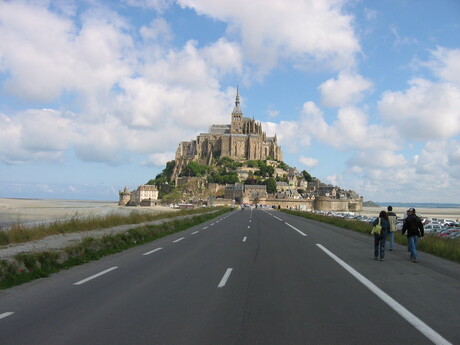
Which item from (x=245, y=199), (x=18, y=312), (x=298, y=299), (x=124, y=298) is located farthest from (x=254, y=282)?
(x=245, y=199)

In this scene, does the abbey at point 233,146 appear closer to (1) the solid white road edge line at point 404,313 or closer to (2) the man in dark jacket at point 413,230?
(2) the man in dark jacket at point 413,230

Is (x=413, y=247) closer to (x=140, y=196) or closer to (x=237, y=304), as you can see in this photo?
(x=237, y=304)

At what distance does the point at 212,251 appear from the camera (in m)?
15.2

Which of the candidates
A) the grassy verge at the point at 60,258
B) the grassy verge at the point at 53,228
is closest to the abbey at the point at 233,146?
the grassy verge at the point at 53,228

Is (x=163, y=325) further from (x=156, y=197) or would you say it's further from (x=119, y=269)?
(x=156, y=197)

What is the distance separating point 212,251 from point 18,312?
880 centimetres

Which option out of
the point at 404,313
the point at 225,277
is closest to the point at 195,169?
the point at 225,277

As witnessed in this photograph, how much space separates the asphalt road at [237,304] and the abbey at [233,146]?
579 feet

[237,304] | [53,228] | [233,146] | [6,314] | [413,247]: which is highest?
[233,146]

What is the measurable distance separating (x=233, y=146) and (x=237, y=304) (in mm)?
180926

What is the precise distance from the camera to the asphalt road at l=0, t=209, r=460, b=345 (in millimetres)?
5613

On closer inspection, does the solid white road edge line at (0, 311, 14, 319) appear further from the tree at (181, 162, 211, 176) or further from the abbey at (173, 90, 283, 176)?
the abbey at (173, 90, 283, 176)

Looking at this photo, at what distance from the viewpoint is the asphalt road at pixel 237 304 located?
5.61m

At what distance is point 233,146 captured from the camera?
616 feet
